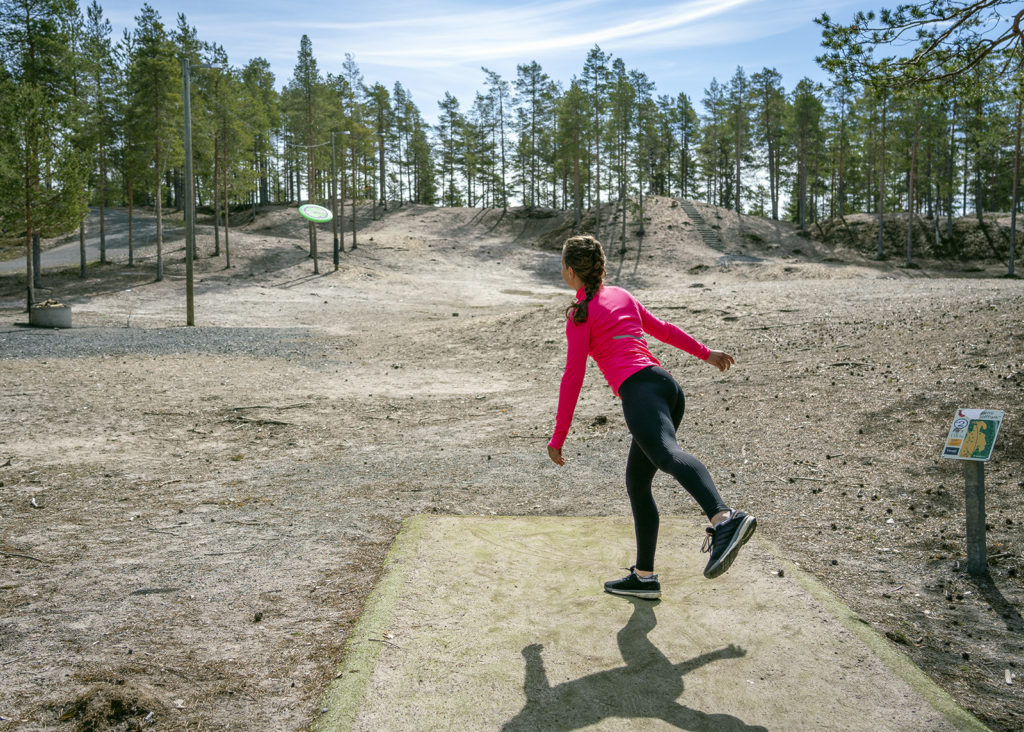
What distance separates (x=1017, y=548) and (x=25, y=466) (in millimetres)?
8746

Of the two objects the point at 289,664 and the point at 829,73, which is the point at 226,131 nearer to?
the point at 829,73

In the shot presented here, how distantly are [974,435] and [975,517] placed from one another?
56 centimetres

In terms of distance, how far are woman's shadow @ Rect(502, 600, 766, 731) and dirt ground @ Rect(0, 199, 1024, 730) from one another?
913 millimetres

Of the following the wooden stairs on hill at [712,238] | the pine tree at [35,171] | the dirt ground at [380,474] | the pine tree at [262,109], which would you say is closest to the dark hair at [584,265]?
the dirt ground at [380,474]

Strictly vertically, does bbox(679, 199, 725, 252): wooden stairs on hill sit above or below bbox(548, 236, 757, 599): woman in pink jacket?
above

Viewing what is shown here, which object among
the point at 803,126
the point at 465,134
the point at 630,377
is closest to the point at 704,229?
the point at 803,126

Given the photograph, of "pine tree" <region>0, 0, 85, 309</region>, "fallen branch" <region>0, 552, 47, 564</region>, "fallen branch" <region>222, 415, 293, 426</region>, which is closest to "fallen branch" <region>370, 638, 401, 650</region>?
"fallen branch" <region>0, 552, 47, 564</region>

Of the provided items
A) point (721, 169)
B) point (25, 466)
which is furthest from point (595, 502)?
point (721, 169)

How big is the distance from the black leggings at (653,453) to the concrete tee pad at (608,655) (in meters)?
0.46

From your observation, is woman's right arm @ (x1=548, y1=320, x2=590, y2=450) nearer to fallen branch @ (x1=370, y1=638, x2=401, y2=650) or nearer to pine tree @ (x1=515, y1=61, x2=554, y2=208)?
fallen branch @ (x1=370, y1=638, x2=401, y2=650)

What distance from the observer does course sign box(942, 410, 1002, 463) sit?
4.14 meters

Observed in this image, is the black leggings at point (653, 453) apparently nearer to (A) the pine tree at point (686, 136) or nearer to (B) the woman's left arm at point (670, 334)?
(B) the woman's left arm at point (670, 334)

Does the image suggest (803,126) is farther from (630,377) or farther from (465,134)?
(630,377)

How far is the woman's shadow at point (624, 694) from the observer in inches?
108
